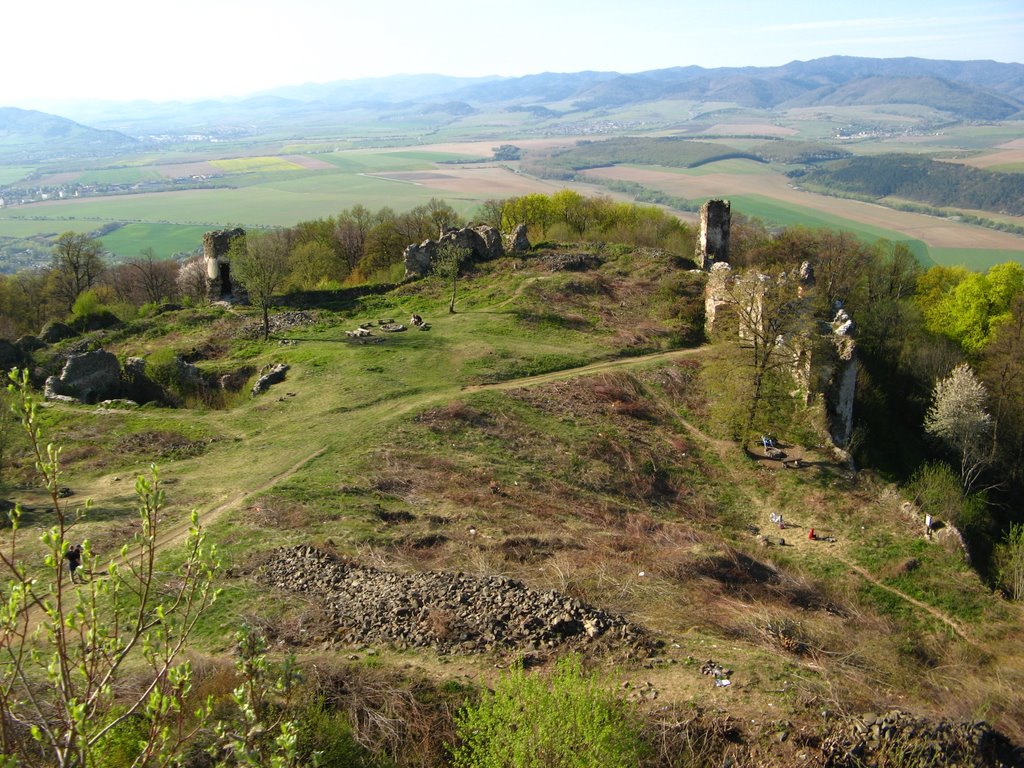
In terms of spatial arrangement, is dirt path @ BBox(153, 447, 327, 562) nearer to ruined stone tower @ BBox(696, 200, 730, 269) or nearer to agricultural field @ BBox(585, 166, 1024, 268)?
ruined stone tower @ BBox(696, 200, 730, 269)

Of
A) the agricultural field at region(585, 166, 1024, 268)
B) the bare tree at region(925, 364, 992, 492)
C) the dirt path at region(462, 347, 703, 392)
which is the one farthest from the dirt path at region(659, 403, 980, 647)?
the agricultural field at region(585, 166, 1024, 268)

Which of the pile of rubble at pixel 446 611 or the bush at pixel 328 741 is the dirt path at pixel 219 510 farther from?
the bush at pixel 328 741

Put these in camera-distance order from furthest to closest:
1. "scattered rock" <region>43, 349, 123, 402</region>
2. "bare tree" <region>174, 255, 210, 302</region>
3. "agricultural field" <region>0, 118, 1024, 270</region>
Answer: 1. "agricultural field" <region>0, 118, 1024, 270</region>
2. "bare tree" <region>174, 255, 210, 302</region>
3. "scattered rock" <region>43, 349, 123, 402</region>

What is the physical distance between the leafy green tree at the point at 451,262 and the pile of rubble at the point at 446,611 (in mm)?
25312

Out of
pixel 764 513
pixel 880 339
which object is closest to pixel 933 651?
pixel 764 513

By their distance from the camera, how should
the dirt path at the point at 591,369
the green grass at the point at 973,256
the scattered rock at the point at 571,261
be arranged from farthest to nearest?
the green grass at the point at 973,256 < the scattered rock at the point at 571,261 < the dirt path at the point at 591,369

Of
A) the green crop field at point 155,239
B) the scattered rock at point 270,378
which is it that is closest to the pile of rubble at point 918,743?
the scattered rock at point 270,378

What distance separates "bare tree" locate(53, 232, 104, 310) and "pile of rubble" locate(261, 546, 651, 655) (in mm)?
50804

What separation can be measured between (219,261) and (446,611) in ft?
111

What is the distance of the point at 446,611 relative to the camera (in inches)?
570

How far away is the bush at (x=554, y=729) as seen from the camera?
28.1 ft

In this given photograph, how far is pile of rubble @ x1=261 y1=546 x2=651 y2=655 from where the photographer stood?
1376cm

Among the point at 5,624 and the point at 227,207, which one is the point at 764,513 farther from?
the point at 227,207

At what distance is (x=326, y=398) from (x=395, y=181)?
494ft
